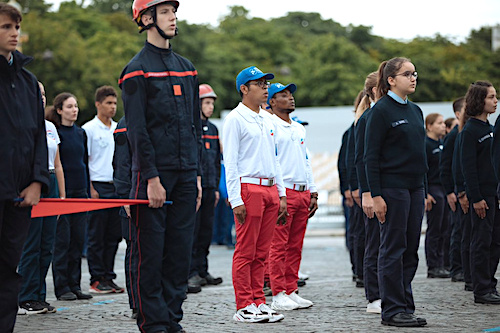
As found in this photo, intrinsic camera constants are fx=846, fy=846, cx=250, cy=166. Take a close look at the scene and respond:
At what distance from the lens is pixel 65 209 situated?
630 centimetres

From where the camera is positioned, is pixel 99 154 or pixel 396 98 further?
pixel 99 154

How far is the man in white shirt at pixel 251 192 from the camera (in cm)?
781

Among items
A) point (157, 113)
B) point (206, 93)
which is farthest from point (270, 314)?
point (206, 93)

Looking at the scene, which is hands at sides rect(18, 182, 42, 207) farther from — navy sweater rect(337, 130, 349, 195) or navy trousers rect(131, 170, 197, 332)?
navy sweater rect(337, 130, 349, 195)

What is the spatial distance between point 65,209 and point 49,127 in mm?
3103

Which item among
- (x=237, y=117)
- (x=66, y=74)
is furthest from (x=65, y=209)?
(x=66, y=74)

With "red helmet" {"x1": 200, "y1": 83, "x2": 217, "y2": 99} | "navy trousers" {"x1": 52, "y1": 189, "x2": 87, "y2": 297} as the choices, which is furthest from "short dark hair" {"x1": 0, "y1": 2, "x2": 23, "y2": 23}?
"red helmet" {"x1": 200, "y1": 83, "x2": 217, "y2": 99}

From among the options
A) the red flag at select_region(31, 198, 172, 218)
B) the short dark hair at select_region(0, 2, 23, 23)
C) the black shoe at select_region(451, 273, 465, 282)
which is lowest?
the black shoe at select_region(451, 273, 465, 282)

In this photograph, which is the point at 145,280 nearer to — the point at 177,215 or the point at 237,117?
the point at 177,215

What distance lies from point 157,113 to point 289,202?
3088 mm

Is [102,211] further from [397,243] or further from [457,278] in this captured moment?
[457,278]

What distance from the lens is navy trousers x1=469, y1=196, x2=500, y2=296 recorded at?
8.91 m

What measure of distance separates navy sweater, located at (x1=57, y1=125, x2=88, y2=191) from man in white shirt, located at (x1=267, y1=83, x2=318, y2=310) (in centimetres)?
242

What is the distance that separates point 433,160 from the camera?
12.7 m
